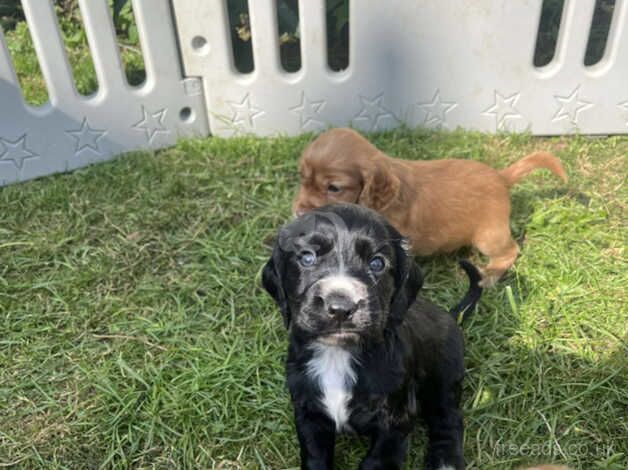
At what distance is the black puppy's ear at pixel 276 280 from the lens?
6.76ft

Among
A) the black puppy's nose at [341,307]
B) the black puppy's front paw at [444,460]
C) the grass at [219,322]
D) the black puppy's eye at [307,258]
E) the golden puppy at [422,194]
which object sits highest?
the black puppy's eye at [307,258]

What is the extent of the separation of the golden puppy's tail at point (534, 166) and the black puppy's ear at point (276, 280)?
1.76m

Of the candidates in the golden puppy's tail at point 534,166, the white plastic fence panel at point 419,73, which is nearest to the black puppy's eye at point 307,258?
the golden puppy's tail at point 534,166

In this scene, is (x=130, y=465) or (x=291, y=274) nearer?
(x=291, y=274)

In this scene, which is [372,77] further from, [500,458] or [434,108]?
[500,458]

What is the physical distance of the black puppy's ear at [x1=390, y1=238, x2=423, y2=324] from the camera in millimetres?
2062

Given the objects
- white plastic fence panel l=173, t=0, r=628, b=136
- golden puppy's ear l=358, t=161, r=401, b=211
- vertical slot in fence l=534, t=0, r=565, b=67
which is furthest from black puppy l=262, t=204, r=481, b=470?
vertical slot in fence l=534, t=0, r=565, b=67

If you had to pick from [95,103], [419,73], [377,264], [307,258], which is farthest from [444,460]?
[95,103]

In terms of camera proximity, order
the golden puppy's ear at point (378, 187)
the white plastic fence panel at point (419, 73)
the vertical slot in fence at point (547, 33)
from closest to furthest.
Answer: the golden puppy's ear at point (378, 187)
the white plastic fence panel at point (419, 73)
the vertical slot in fence at point (547, 33)

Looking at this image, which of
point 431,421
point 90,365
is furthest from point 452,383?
point 90,365

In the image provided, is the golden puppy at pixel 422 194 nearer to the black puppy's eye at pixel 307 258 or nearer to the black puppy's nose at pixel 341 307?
the black puppy's eye at pixel 307 258

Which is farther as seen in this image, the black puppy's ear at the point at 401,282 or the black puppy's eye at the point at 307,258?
the black puppy's ear at the point at 401,282

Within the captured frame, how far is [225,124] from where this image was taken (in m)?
4.49

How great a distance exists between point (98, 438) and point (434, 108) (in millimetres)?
3283
